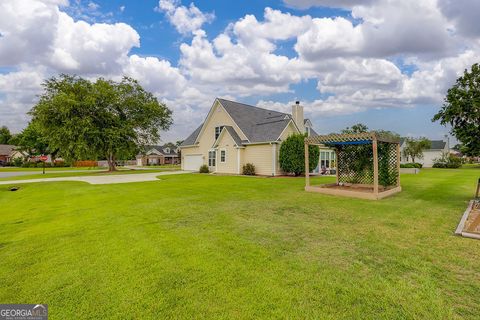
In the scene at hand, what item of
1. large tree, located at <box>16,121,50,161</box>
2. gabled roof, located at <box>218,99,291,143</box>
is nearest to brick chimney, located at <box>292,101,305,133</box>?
gabled roof, located at <box>218,99,291,143</box>

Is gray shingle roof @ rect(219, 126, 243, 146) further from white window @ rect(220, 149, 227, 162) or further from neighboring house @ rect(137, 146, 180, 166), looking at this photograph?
neighboring house @ rect(137, 146, 180, 166)

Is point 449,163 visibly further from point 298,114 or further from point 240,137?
point 240,137

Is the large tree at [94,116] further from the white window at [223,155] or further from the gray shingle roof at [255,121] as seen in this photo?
the white window at [223,155]

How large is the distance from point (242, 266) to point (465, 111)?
9.15 m

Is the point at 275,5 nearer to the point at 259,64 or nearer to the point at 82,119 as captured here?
the point at 259,64

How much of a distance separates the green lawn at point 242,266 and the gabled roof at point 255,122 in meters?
15.6

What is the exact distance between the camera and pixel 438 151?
150 ft

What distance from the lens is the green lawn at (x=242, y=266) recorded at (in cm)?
277

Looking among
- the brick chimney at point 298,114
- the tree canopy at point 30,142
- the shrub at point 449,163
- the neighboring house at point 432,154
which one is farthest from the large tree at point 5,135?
the shrub at point 449,163

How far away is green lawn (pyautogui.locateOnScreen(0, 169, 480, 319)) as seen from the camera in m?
2.77

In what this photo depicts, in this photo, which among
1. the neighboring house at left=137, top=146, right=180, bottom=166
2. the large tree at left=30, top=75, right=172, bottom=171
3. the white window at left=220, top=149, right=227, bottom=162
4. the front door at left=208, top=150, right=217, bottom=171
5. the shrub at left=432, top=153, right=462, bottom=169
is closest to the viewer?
the white window at left=220, top=149, right=227, bottom=162

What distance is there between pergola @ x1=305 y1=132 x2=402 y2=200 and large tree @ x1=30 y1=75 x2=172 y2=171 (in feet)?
72.7

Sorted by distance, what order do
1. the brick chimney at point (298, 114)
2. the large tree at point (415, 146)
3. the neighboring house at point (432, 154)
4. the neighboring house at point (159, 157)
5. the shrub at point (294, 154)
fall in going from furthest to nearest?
the neighboring house at point (159, 157) < the neighboring house at point (432, 154) < the large tree at point (415, 146) < the brick chimney at point (298, 114) < the shrub at point (294, 154)

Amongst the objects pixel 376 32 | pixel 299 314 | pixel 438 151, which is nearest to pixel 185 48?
pixel 376 32
